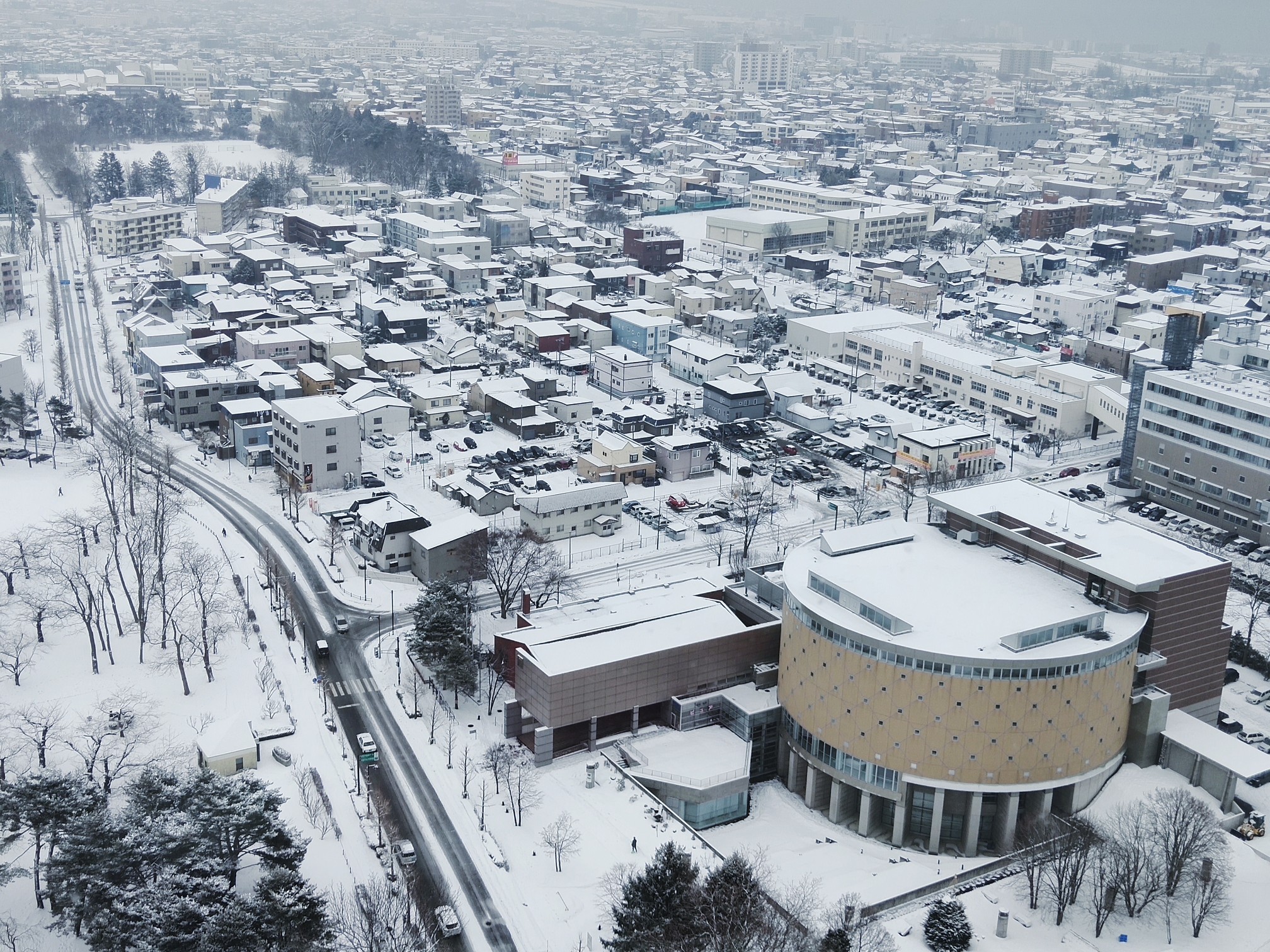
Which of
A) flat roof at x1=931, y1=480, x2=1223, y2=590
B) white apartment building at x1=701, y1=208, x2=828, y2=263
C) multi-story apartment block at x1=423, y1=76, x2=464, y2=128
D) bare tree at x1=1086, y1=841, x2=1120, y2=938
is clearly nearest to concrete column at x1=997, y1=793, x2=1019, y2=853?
bare tree at x1=1086, y1=841, x2=1120, y2=938

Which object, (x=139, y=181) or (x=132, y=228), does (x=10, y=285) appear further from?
(x=139, y=181)

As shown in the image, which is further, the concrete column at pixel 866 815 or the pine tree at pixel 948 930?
the concrete column at pixel 866 815

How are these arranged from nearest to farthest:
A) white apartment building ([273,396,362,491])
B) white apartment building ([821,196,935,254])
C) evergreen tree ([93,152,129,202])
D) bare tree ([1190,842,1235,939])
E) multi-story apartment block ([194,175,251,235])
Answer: bare tree ([1190,842,1235,939]) → white apartment building ([273,396,362,491]) → multi-story apartment block ([194,175,251,235]) → white apartment building ([821,196,935,254]) → evergreen tree ([93,152,129,202])

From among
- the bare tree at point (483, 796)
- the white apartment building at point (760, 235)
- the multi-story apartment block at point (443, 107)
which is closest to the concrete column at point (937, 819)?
the bare tree at point (483, 796)

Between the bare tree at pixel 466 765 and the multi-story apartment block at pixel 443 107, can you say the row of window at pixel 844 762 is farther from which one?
the multi-story apartment block at pixel 443 107

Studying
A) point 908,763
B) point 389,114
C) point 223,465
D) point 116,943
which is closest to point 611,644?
point 908,763

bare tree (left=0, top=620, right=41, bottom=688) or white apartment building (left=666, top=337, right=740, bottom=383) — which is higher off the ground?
white apartment building (left=666, top=337, right=740, bottom=383)

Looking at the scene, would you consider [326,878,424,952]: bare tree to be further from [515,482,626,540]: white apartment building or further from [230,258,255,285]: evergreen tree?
[230,258,255,285]: evergreen tree
